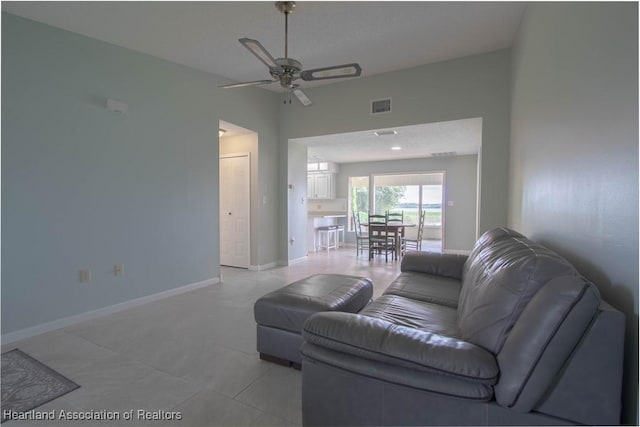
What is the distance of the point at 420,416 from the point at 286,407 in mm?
825

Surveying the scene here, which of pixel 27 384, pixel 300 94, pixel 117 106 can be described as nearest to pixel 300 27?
pixel 300 94

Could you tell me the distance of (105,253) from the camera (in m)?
3.11

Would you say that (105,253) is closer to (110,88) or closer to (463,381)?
(110,88)

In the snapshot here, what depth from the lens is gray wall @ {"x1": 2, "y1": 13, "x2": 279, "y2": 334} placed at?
253 centimetres

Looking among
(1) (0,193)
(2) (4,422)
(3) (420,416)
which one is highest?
(1) (0,193)

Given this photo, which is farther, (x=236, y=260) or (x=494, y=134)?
(x=236, y=260)

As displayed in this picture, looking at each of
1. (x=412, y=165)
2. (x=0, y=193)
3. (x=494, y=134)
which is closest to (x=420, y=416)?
(x=0, y=193)

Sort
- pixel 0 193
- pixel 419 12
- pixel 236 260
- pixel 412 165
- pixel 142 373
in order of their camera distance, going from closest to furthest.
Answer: pixel 142 373 < pixel 0 193 < pixel 419 12 < pixel 236 260 < pixel 412 165

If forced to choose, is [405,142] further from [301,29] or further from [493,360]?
[493,360]

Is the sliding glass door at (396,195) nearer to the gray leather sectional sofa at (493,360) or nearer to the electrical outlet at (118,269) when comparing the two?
the electrical outlet at (118,269)

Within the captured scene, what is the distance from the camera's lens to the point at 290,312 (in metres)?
2.00

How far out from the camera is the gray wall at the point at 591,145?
3.23ft

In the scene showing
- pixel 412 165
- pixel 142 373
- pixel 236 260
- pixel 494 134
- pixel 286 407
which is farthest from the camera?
pixel 412 165

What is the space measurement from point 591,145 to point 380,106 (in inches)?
133
